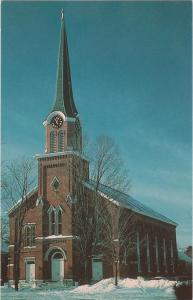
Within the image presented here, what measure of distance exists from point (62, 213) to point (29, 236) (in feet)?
12.2

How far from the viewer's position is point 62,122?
142ft

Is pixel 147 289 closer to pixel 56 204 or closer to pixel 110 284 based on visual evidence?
pixel 110 284

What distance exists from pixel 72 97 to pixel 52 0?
937 inches

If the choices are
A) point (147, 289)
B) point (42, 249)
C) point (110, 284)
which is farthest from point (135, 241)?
point (147, 289)

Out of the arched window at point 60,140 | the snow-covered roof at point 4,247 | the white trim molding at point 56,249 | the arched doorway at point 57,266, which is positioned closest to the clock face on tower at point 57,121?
the arched window at point 60,140

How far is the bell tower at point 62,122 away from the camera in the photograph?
140 feet

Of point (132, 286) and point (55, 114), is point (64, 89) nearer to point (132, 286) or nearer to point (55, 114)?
point (55, 114)

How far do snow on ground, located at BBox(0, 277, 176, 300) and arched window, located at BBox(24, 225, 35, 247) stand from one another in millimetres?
10464

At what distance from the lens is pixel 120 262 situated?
39344 mm

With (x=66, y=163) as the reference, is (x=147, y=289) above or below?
below

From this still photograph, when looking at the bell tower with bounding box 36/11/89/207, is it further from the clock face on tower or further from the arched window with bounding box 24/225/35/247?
the arched window with bounding box 24/225/35/247

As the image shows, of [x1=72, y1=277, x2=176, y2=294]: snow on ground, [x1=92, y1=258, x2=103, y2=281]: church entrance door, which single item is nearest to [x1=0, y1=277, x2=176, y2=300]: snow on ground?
[x1=72, y1=277, x2=176, y2=294]: snow on ground

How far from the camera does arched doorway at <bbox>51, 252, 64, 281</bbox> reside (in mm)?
40906

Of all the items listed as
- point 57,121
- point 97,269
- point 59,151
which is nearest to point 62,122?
point 57,121
